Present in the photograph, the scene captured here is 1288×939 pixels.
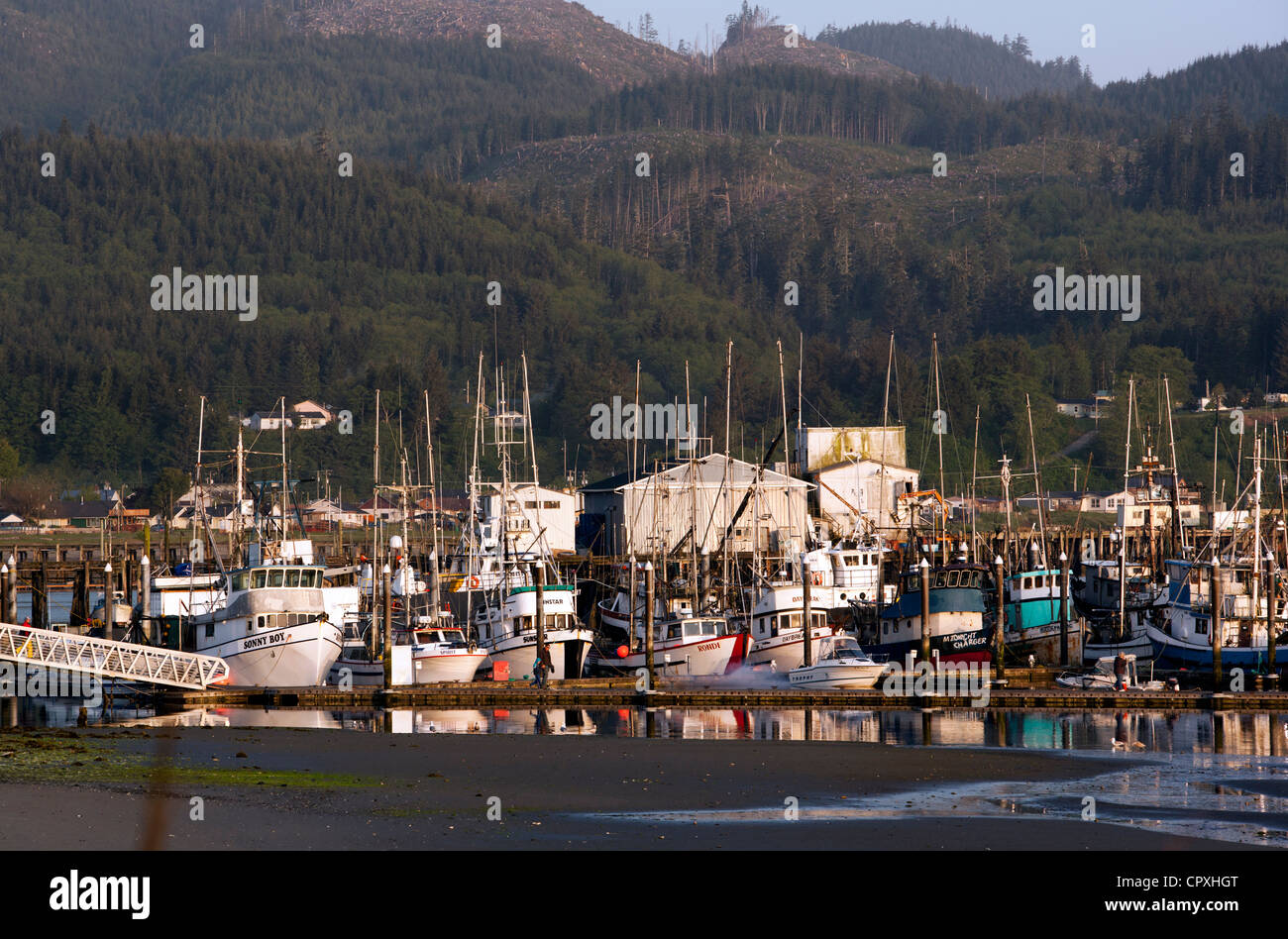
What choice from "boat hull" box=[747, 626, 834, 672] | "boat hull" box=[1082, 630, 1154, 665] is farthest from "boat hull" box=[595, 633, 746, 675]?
"boat hull" box=[1082, 630, 1154, 665]

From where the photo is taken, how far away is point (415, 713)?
172ft

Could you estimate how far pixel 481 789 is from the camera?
1371 inches

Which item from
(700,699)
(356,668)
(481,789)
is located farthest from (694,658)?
(481,789)

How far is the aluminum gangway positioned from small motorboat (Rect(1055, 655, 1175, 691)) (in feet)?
95.2

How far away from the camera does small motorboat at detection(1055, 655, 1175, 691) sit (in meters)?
56.0

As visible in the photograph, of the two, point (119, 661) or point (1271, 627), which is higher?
point (1271, 627)

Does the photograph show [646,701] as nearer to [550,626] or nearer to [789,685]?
[789,685]

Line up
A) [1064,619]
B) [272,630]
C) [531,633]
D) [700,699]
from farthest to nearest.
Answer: [1064,619], [531,633], [272,630], [700,699]

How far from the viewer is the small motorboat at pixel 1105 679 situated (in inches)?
2205

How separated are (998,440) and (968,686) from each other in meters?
139

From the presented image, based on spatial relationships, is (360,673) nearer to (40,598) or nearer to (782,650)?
(782,650)

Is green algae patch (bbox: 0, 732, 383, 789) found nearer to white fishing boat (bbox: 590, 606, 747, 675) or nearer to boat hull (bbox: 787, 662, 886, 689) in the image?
boat hull (bbox: 787, 662, 886, 689)

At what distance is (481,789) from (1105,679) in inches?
1171
